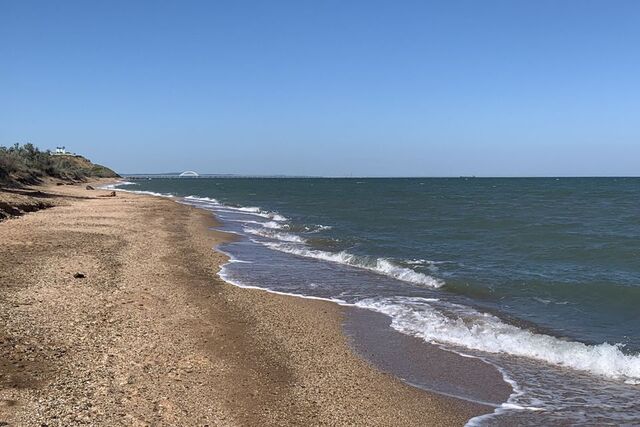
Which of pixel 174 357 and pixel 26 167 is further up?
pixel 26 167

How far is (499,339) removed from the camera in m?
9.38

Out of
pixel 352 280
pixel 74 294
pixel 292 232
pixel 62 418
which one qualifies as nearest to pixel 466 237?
pixel 292 232

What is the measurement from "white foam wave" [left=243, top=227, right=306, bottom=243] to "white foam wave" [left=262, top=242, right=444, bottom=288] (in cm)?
183

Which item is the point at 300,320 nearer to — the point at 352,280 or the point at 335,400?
the point at 335,400

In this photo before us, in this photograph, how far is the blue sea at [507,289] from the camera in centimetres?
746

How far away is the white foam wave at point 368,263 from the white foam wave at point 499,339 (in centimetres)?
283

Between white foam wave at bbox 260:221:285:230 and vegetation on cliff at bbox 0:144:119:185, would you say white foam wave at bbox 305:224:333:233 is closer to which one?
white foam wave at bbox 260:221:285:230

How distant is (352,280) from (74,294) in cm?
752

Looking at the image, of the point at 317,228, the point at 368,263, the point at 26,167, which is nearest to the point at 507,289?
the point at 368,263

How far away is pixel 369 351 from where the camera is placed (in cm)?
870

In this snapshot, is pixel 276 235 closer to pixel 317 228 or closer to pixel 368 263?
pixel 317 228

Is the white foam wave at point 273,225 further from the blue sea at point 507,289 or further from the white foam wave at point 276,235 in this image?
the white foam wave at point 276,235

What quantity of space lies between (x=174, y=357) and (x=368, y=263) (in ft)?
36.0

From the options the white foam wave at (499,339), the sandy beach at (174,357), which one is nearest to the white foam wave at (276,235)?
the sandy beach at (174,357)
